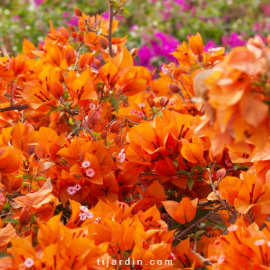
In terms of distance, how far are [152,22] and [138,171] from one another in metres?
2.67

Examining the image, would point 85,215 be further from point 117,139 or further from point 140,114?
point 140,114

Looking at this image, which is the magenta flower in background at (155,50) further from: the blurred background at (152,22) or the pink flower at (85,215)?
the pink flower at (85,215)

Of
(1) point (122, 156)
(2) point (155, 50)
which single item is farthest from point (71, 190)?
(2) point (155, 50)

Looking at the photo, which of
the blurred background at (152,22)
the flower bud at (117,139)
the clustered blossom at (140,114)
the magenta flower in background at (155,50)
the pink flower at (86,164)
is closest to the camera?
the pink flower at (86,164)

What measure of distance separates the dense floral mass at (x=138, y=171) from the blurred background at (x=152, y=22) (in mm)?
1662

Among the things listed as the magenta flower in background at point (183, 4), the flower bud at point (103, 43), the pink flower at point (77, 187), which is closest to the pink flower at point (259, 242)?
A: the pink flower at point (77, 187)

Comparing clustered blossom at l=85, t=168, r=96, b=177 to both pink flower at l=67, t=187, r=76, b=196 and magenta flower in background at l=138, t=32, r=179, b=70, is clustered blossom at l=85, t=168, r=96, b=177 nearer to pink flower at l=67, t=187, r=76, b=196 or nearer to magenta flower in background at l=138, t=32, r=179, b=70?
pink flower at l=67, t=187, r=76, b=196

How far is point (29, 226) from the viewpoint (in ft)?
1.85

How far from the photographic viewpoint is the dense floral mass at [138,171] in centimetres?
38

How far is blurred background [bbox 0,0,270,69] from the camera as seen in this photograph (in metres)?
2.53

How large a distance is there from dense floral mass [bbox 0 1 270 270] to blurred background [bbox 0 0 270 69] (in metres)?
1.66

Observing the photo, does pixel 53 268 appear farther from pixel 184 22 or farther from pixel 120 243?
pixel 184 22

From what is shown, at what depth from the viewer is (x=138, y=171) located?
672 millimetres

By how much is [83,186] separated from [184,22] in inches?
116
